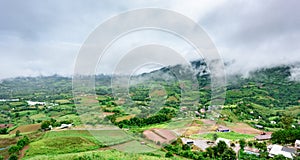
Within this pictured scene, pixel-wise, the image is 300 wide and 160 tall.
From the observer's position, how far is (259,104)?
2656 cm

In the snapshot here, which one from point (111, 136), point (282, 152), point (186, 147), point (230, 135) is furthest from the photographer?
point (230, 135)

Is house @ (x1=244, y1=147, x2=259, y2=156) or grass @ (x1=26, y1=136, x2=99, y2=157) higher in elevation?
grass @ (x1=26, y1=136, x2=99, y2=157)

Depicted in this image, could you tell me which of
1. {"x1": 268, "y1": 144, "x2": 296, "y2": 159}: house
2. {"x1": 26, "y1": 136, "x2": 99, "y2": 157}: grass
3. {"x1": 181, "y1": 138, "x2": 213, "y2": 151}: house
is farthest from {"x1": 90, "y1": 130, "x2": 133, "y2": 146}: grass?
{"x1": 268, "y1": 144, "x2": 296, "y2": 159}: house

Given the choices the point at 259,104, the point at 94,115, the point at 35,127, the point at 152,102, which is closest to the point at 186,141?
the point at 152,102

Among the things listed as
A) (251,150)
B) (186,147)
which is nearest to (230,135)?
(251,150)

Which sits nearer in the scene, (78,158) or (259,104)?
(78,158)

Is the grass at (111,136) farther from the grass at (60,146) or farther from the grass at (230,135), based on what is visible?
the grass at (230,135)

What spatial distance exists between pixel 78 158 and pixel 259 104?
84.1 ft

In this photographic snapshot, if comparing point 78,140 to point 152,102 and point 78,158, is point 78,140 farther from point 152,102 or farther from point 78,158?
point 152,102

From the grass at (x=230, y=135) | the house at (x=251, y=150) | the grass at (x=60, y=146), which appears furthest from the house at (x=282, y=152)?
the grass at (x=60, y=146)

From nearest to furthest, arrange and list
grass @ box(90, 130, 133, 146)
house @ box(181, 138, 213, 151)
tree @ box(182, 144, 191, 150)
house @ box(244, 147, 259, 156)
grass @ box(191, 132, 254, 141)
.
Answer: grass @ box(90, 130, 133, 146) < tree @ box(182, 144, 191, 150) < house @ box(244, 147, 259, 156) < house @ box(181, 138, 213, 151) < grass @ box(191, 132, 254, 141)

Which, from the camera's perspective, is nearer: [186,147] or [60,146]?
[60,146]

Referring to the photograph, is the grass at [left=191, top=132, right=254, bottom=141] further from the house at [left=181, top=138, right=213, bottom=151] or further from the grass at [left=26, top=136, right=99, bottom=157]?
the grass at [left=26, top=136, right=99, bottom=157]

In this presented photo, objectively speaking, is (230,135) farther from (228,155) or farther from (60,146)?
(60,146)
